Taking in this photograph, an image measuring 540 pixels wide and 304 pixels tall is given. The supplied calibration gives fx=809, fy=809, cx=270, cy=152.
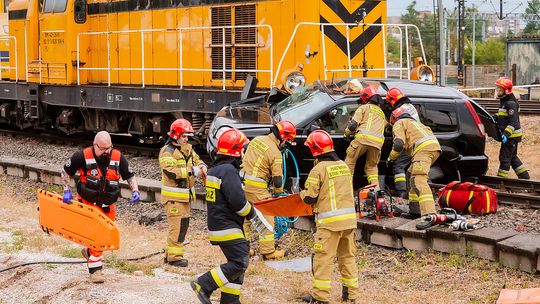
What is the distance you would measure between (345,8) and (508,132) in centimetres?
391

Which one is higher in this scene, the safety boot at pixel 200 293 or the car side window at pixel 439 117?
the car side window at pixel 439 117

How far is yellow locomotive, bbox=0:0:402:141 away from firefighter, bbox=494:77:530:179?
246 cm

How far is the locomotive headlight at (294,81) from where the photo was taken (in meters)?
13.4

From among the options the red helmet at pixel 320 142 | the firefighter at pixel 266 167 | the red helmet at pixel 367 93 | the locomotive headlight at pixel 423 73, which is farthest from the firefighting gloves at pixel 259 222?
the locomotive headlight at pixel 423 73

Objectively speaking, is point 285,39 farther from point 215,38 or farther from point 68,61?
point 68,61

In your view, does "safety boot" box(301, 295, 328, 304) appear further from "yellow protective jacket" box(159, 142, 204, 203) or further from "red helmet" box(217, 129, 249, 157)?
"yellow protective jacket" box(159, 142, 204, 203)

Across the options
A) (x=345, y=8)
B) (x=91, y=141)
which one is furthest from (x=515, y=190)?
(x=91, y=141)

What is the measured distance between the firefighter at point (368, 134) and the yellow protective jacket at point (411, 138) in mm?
640

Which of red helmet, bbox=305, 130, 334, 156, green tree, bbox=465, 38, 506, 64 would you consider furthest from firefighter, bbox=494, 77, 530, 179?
green tree, bbox=465, 38, 506, 64

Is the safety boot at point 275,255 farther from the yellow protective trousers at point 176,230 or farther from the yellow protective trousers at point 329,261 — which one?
the yellow protective trousers at point 329,261

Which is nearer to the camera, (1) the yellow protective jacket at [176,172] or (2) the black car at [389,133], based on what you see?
(1) the yellow protective jacket at [176,172]

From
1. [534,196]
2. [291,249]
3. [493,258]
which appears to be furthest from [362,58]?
[493,258]

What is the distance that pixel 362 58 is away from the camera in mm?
15609

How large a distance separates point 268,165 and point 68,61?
35.0 ft
